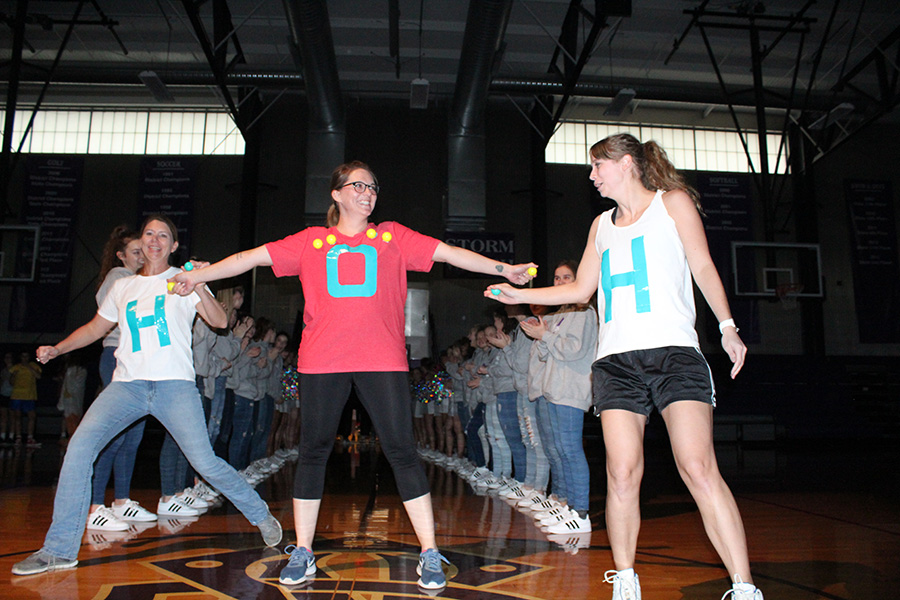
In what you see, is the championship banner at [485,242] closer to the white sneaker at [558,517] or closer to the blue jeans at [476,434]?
the blue jeans at [476,434]

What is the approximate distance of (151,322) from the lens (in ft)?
10.8

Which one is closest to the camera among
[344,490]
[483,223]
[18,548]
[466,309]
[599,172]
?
[599,172]

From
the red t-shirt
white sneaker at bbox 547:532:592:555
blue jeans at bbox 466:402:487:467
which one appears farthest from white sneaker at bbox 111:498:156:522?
blue jeans at bbox 466:402:487:467

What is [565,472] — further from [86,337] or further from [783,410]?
[783,410]

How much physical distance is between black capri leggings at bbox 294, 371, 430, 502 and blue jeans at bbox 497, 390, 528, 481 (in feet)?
11.2

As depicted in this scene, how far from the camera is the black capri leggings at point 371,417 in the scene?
9.12 ft

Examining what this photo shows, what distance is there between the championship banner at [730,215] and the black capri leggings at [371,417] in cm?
1444

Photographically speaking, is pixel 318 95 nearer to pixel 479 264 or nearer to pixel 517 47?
pixel 517 47

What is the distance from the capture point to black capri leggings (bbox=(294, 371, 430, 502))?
9.12ft

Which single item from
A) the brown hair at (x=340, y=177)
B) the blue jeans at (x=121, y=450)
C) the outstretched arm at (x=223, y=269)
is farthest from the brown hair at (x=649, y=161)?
the blue jeans at (x=121, y=450)

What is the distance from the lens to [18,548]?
127 inches

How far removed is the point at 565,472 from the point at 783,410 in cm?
1244

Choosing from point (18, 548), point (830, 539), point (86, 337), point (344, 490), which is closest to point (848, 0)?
point (830, 539)

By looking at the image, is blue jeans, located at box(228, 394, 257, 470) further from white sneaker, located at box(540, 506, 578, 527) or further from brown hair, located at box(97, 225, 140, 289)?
white sneaker, located at box(540, 506, 578, 527)
